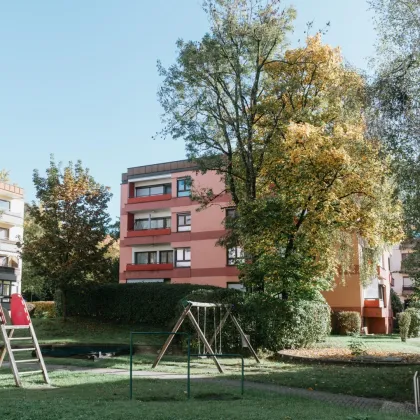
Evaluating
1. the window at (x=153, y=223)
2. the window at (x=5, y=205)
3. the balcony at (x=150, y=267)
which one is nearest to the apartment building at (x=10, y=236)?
the window at (x=5, y=205)

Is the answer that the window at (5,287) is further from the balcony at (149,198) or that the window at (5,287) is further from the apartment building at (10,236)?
the balcony at (149,198)

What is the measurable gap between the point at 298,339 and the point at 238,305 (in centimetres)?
277

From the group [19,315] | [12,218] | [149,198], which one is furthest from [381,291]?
[12,218]

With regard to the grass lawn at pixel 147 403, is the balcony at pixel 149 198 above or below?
above

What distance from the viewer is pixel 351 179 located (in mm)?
22391

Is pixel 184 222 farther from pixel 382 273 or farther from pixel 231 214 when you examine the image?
pixel 382 273

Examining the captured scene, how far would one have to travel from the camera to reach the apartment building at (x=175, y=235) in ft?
138

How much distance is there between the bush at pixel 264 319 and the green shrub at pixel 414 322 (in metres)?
13.1

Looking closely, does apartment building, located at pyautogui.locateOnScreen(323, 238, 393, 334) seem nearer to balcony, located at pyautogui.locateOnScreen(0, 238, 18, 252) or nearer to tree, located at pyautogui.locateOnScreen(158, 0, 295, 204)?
tree, located at pyautogui.locateOnScreen(158, 0, 295, 204)

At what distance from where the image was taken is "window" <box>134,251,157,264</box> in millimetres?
47438

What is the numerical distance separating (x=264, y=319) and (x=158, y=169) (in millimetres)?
28395

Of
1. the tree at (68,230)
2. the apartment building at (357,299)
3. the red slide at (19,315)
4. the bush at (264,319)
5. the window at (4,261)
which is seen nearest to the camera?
the red slide at (19,315)

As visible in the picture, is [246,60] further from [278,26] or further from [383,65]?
[383,65]

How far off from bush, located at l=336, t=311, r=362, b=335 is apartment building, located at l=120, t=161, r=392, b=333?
442 centimetres
